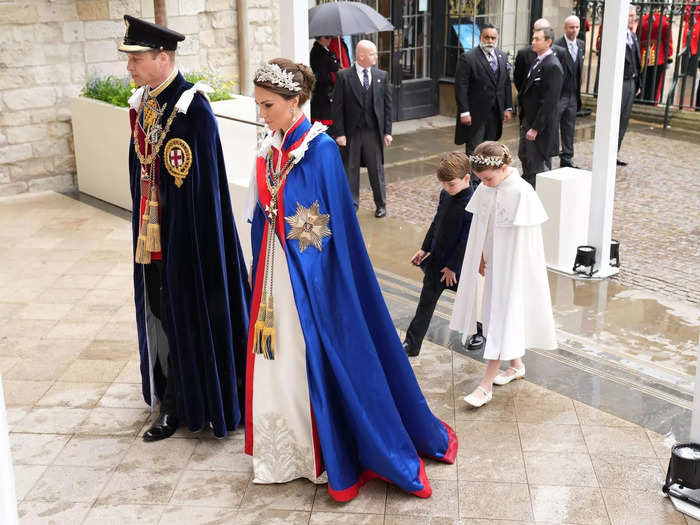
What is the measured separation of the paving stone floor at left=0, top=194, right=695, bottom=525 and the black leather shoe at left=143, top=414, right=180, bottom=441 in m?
0.05

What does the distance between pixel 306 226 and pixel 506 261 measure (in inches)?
52.1

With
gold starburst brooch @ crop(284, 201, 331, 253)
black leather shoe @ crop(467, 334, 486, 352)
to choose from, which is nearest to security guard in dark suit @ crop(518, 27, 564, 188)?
black leather shoe @ crop(467, 334, 486, 352)

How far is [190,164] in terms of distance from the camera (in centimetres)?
432

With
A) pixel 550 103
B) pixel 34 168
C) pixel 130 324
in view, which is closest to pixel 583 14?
pixel 550 103

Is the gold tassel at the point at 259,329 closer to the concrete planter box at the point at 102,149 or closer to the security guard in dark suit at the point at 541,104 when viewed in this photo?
the concrete planter box at the point at 102,149

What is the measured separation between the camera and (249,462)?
443cm

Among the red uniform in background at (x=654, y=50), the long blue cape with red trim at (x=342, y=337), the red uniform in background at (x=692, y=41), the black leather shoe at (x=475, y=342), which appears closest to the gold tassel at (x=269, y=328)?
the long blue cape with red trim at (x=342, y=337)

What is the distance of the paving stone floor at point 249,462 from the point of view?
13.2 ft

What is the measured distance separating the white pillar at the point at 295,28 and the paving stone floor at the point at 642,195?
2.70 meters

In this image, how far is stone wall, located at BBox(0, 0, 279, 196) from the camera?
8984 mm

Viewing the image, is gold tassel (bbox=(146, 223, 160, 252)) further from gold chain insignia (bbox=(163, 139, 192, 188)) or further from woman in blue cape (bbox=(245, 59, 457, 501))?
woman in blue cape (bbox=(245, 59, 457, 501))

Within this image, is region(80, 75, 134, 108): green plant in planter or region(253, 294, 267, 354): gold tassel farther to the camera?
region(80, 75, 134, 108): green plant in planter

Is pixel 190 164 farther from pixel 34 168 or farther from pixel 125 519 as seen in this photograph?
pixel 34 168

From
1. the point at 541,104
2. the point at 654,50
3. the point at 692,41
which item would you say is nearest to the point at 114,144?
the point at 541,104
